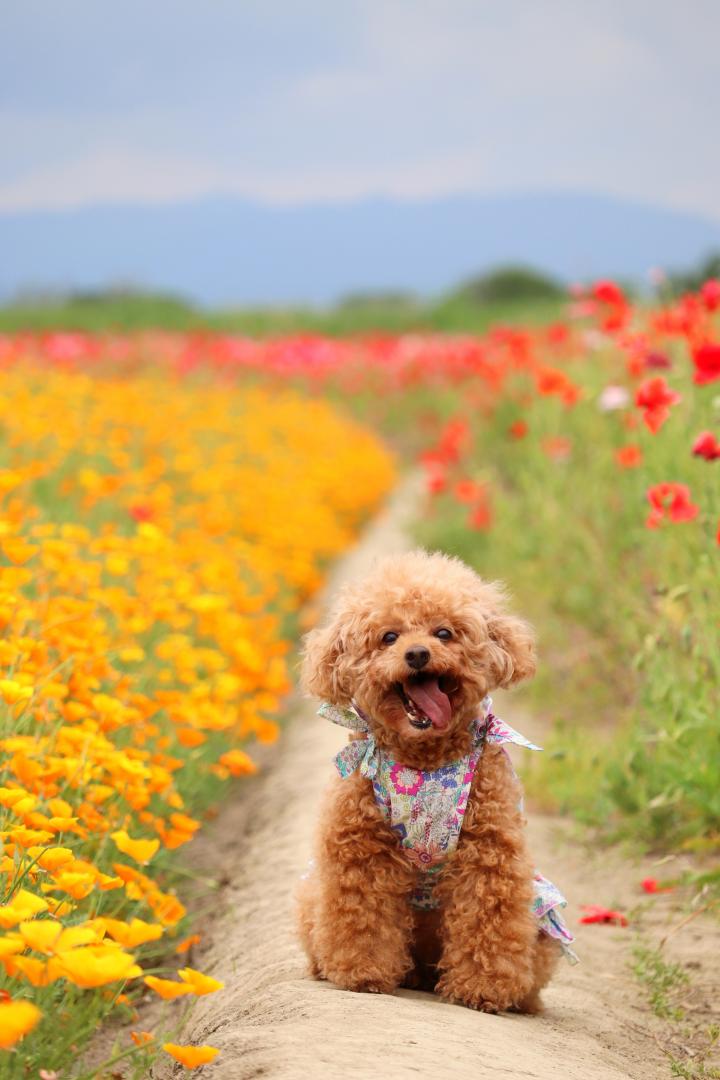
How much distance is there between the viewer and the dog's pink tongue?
258 centimetres

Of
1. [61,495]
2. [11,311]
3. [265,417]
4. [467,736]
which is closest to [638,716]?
[467,736]

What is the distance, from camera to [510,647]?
271 centimetres

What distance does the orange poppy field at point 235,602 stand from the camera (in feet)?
8.48

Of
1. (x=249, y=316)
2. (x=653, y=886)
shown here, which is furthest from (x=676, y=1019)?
(x=249, y=316)

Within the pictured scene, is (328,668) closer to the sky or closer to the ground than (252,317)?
closer to the ground

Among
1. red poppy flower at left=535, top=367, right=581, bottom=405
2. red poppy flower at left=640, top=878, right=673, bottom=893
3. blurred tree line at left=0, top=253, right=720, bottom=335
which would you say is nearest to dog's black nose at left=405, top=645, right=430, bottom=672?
red poppy flower at left=640, top=878, right=673, bottom=893

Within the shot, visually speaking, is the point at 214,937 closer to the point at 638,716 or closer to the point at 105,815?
the point at 105,815

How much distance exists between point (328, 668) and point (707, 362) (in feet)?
5.84

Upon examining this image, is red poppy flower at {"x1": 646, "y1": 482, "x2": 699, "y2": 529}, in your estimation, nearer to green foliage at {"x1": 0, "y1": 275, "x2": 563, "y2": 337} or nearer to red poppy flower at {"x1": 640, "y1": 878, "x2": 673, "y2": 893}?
red poppy flower at {"x1": 640, "y1": 878, "x2": 673, "y2": 893}

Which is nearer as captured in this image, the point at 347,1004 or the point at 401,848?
Result: the point at 347,1004

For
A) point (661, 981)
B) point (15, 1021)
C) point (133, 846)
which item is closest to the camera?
point (15, 1021)

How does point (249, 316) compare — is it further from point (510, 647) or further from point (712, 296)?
point (510, 647)

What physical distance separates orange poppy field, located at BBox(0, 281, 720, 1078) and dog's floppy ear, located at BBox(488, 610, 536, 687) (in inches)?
31.2

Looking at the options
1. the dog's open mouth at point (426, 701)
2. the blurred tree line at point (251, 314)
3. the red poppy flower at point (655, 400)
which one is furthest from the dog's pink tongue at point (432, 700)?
the blurred tree line at point (251, 314)
